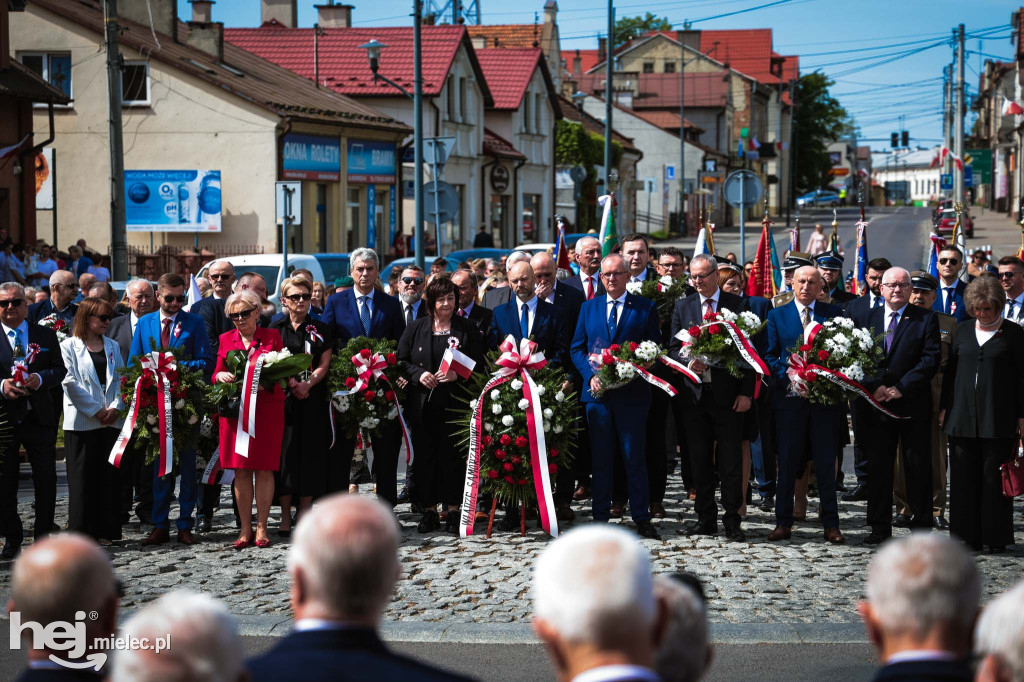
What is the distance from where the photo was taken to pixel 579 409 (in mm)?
10586

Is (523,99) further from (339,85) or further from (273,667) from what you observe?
(273,667)

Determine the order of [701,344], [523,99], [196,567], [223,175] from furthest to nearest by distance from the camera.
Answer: [523,99] < [223,175] < [701,344] < [196,567]

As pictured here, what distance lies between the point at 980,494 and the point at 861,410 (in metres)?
1.08

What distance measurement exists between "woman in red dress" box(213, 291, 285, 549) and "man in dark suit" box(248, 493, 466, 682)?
22.8ft

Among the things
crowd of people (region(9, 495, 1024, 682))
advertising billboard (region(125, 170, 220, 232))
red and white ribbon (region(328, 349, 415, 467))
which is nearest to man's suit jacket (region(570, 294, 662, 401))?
red and white ribbon (region(328, 349, 415, 467))

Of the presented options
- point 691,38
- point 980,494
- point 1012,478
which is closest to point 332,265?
point 980,494

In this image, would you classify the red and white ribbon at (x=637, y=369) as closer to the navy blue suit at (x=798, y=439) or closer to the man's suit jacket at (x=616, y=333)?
the man's suit jacket at (x=616, y=333)

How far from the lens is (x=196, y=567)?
9.23 m

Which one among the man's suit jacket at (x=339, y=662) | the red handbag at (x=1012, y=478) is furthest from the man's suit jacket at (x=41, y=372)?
the man's suit jacket at (x=339, y=662)

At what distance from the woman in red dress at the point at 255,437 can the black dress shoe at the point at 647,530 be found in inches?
112

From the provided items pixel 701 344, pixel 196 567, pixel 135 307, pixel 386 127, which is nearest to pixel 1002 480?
pixel 701 344

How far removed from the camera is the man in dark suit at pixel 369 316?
36.6ft

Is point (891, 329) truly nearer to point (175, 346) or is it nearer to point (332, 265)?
point (175, 346)

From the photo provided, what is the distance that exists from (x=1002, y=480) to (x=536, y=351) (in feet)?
11.9
